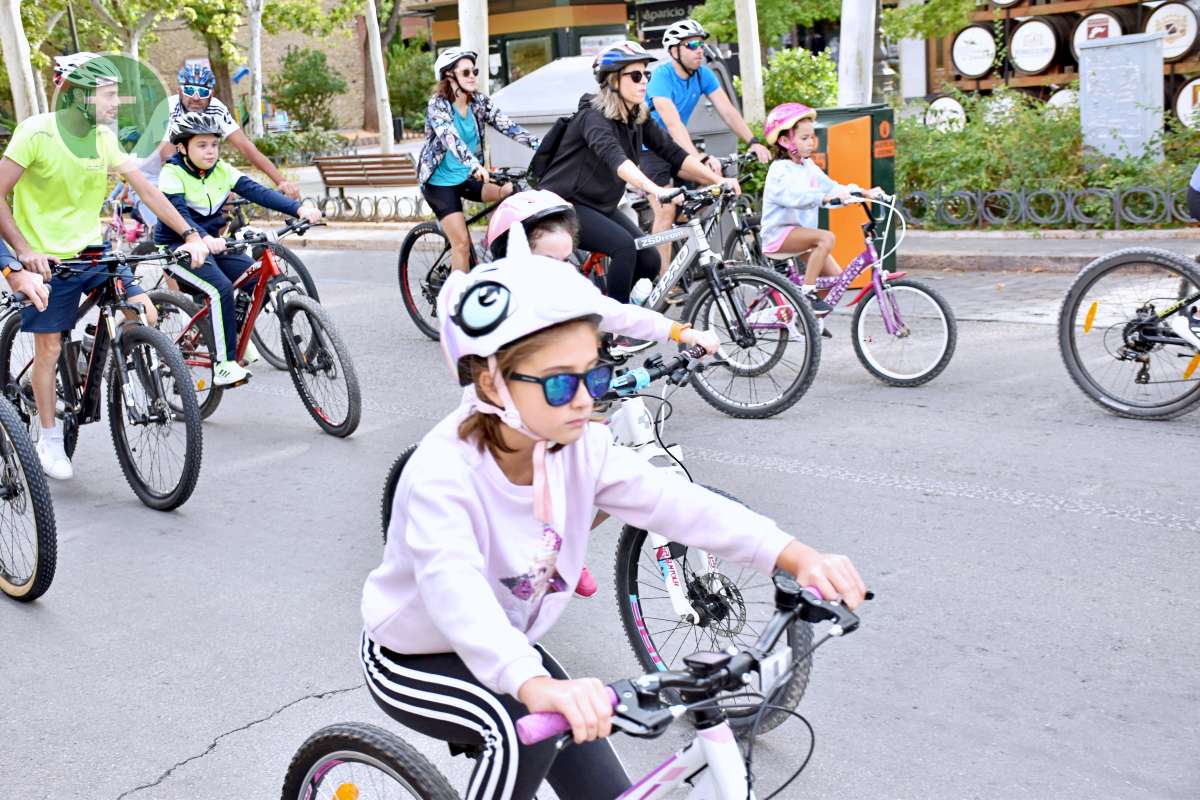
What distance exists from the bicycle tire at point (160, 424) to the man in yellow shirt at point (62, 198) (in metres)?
0.23

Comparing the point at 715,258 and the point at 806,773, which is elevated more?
the point at 715,258

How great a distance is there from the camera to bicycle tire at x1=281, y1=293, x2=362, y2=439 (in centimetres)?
727

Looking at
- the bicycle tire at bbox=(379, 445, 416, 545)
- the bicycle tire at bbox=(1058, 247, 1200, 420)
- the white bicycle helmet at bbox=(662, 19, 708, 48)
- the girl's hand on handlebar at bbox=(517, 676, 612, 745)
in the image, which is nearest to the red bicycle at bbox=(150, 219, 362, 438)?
the bicycle tire at bbox=(379, 445, 416, 545)

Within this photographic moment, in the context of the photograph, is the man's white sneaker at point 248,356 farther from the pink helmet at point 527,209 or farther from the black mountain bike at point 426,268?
the pink helmet at point 527,209

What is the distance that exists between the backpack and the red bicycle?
150 centimetres

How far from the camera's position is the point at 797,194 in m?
8.09

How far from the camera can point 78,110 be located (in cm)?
605

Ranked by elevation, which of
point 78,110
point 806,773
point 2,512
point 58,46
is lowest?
point 806,773

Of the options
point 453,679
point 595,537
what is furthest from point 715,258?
point 453,679

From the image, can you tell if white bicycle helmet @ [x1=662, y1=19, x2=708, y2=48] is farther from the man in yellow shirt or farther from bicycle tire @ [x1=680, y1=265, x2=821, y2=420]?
the man in yellow shirt

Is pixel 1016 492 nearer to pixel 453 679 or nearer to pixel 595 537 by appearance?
pixel 595 537

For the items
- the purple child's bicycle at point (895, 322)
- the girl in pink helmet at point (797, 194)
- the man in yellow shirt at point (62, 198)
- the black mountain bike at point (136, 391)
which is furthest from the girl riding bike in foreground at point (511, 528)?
the girl in pink helmet at point (797, 194)

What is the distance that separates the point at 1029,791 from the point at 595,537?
2.58 m

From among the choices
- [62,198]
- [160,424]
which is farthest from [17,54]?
[160,424]
